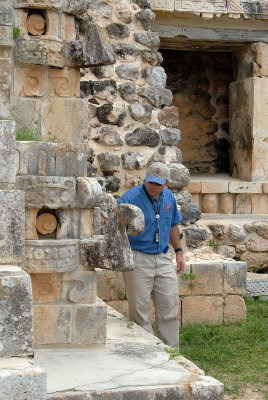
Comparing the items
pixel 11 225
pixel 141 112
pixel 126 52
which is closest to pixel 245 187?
pixel 141 112

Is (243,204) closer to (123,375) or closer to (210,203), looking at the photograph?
(210,203)

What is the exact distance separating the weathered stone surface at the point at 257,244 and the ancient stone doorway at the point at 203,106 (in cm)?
152

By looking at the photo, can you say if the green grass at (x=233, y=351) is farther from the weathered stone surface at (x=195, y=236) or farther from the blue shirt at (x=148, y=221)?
the blue shirt at (x=148, y=221)

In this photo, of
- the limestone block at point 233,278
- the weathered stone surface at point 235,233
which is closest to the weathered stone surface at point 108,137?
the limestone block at point 233,278

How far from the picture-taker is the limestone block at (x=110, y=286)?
791cm

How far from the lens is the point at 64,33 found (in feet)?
18.8

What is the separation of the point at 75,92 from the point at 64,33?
0.38 m

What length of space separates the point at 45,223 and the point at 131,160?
3464mm

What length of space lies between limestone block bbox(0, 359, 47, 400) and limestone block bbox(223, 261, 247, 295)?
4.62 metres

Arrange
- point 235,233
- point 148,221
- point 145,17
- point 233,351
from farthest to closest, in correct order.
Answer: point 235,233 < point 145,17 < point 233,351 < point 148,221

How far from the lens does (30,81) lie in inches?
225

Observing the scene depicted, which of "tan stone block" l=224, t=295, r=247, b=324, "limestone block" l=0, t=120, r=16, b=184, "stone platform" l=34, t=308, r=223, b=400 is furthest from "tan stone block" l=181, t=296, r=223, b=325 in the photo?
"limestone block" l=0, t=120, r=16, b=184

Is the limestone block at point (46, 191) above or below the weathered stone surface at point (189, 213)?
above

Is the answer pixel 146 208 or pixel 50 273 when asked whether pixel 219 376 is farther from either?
pixel 50 273
